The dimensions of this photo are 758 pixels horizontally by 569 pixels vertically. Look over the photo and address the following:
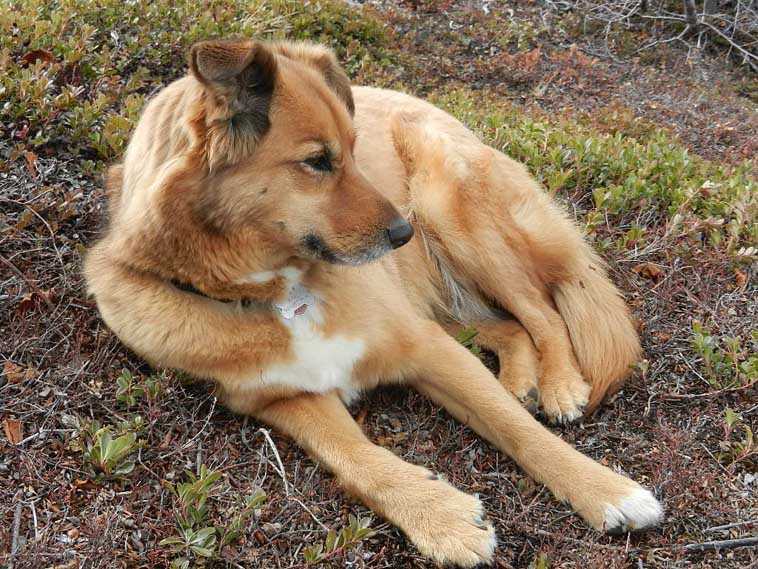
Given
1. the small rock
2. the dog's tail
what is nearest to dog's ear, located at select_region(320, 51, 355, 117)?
the dog's tail

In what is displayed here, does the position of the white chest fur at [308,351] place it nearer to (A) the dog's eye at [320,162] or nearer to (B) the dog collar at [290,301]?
(B) the dog collar at [290,301]

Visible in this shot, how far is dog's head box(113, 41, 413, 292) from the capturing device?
2.62 m

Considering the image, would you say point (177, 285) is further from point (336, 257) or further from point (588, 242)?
point (588, 242)

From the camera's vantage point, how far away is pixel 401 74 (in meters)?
7.14

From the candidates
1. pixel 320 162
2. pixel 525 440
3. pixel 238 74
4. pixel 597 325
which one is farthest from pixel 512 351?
pixel 238 74

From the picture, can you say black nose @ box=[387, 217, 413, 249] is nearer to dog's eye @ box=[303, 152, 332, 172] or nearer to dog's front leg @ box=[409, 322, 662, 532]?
dog's eye @ box=[303, 152, 332, 172]

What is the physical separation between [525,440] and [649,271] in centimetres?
178

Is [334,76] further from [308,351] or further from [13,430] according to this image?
[13,430]

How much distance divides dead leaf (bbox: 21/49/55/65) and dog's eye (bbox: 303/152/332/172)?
2924 mm

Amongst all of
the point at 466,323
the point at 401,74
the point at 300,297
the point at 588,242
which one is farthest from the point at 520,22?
the point at 300,297

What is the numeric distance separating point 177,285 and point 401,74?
4761 mm

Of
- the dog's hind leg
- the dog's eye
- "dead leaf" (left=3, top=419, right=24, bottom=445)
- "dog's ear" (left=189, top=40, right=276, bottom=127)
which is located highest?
"dog's ear" (left=189, top=40, right=276, bottom=127)

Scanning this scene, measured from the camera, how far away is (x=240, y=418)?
3.26 m

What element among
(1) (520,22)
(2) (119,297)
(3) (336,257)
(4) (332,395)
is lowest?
(1) (520,22)
